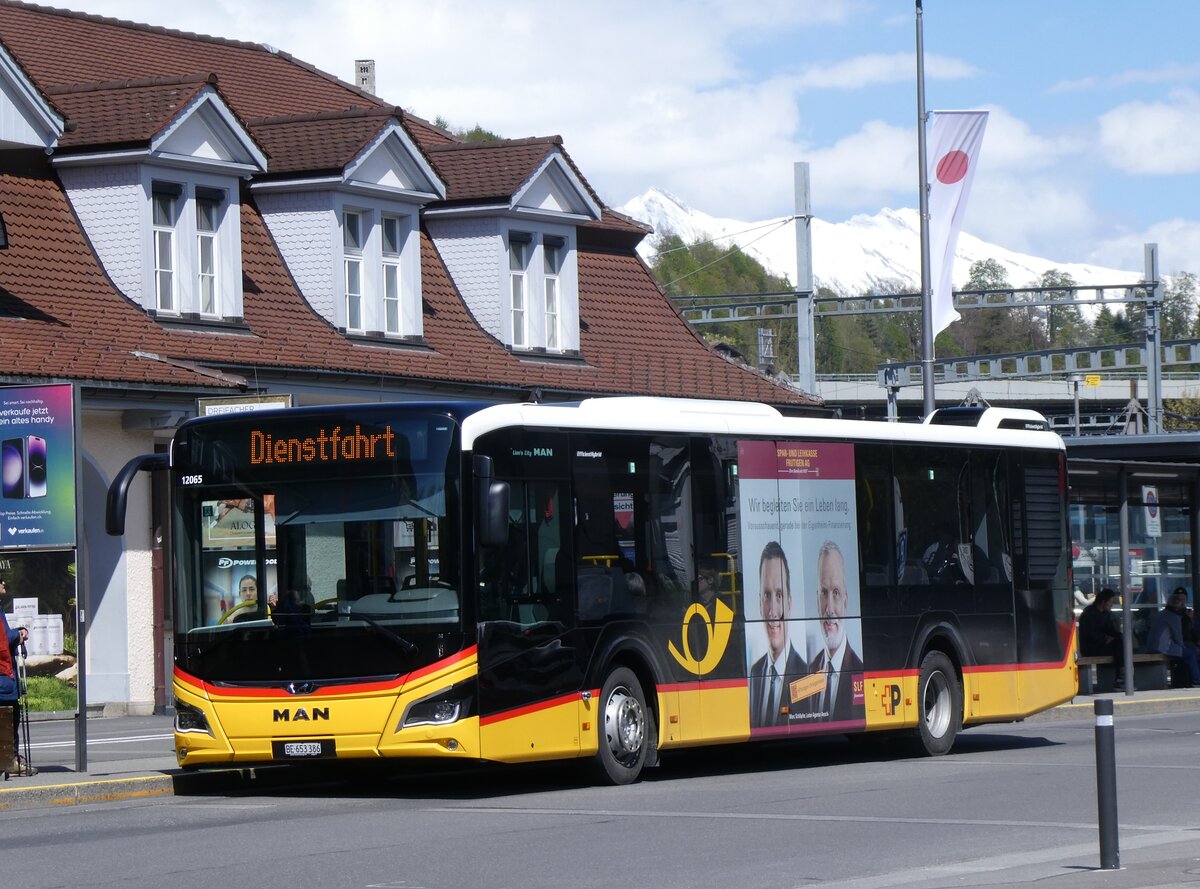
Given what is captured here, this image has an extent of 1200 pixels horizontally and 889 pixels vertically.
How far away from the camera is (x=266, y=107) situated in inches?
1248

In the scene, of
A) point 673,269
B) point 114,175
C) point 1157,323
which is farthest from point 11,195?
point 673,269

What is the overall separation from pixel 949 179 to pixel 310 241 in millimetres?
9091

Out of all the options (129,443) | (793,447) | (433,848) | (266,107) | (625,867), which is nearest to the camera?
(625,867)

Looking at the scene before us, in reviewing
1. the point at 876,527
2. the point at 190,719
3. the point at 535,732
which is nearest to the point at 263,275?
the point at 876,527

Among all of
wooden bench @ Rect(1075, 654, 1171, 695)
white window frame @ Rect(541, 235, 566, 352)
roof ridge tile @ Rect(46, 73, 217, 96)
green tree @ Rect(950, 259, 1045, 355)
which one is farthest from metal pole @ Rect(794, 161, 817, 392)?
green tree @ Rect(950, 259, 1045, 355)

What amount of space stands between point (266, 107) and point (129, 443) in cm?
891

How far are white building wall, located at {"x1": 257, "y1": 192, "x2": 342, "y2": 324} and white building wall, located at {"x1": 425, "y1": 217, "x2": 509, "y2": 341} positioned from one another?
10.9 feet

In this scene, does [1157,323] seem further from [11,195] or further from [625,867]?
[625,867]

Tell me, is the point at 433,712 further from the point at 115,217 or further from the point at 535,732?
the point at 115,217

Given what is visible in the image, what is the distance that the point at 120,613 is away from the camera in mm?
24703

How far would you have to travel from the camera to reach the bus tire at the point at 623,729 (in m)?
15.9

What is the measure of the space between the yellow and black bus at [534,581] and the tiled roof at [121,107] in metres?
10.5

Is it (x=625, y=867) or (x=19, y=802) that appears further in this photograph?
(x=19, y=802)

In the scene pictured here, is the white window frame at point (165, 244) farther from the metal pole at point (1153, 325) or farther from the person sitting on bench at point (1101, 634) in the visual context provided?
the metal pole at point (1153, 325)
